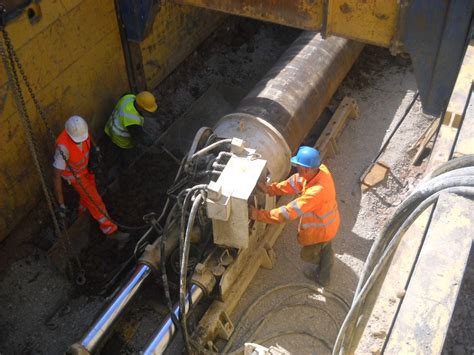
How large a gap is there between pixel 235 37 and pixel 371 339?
6.48 meters

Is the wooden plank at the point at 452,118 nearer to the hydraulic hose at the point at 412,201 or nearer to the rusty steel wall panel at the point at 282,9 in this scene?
the hydraulic hose at the point at 412,201

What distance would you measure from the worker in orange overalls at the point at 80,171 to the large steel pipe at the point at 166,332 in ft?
4.97

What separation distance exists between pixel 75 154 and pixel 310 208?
2720 millimetres

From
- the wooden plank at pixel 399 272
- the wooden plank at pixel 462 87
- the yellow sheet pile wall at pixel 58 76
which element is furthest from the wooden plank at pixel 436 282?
the yellow sheet pile wall at pixel 58 76

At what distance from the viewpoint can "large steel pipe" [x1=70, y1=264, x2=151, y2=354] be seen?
16.8ft

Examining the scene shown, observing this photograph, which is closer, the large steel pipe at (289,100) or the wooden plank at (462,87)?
the wooden plank at (462,87)

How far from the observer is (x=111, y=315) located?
5305 millimetres

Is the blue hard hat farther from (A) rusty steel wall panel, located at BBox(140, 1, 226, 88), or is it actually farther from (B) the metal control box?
(A) rusty steel wall panel, located at BBox(140, 1, 226, 88)

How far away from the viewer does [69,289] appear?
249 inches

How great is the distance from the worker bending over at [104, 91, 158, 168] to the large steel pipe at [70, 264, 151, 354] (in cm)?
198

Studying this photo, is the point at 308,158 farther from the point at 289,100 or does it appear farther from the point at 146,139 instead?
the point at 146,139

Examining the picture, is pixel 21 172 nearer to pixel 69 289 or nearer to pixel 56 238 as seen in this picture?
pixel 56 238

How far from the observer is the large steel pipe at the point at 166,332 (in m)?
5.07

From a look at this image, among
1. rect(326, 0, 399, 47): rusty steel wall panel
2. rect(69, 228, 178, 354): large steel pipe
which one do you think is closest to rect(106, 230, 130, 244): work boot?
rect(69, 228, 178, 354): large steel pipe
